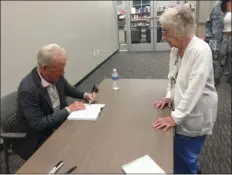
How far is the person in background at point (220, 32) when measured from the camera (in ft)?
9.28

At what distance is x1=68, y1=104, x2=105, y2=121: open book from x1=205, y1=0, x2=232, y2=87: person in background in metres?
2.09

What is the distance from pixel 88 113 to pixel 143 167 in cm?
64

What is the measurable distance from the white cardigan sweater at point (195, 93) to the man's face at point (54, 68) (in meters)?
0.80

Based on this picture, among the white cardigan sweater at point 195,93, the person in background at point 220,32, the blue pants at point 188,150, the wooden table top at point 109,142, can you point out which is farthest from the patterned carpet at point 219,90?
the wooden table top at point 109,142

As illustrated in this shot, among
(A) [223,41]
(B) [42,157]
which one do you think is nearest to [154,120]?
(B) [42,157]

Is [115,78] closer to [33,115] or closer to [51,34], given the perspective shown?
[33,115]

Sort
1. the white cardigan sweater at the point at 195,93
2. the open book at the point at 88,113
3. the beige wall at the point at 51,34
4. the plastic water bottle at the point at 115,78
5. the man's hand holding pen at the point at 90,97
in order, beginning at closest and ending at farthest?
1. the white cardigan sweater at the point at 195,93
2. the open book at the point at 88,113
3. the man's hand holding pen at the point at 90,97
4. the plastic water bottle at the point at 115,78
5. the beige wall at the point at 51,34

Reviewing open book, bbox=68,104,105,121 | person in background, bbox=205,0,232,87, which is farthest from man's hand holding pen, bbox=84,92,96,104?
person in background, bbox=205,0,232,87

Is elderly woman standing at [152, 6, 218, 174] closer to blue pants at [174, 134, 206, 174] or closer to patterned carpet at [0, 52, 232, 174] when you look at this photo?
blue pants at [174, 134, 206, 174]

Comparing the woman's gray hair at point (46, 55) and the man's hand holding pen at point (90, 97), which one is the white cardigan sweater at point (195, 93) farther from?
the woman's gray hair at point (46, 55)

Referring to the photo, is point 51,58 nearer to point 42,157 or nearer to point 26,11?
point 42,157

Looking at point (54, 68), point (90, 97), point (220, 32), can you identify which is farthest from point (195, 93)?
point (220, 32)

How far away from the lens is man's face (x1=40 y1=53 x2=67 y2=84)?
4.96 feet

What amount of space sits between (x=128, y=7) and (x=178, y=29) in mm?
6891
